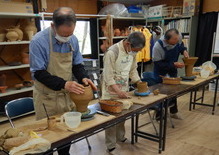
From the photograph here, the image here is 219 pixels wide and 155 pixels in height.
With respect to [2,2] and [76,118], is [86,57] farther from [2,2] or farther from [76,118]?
[76,118]

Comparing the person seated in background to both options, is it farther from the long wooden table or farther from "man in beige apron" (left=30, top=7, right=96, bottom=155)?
"man in beige apron" (left=30, top=7, right=96, bottom=155)

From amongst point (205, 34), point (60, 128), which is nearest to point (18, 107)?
point (60, 128)

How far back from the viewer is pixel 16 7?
333 centimetres

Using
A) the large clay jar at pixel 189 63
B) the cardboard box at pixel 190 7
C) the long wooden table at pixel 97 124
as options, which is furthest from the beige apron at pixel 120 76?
the cardboard box at pixel 190 7

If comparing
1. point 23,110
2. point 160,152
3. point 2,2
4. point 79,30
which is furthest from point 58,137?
point 79,30

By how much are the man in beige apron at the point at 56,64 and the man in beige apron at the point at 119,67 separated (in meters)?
0.39

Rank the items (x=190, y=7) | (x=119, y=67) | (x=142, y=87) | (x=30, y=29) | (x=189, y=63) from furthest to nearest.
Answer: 1. (x=190, y=7)
2. (x=30, y=29)
3. (x=189, y=63)
4. (x=119, y=67)
5. (x=142, y=87)

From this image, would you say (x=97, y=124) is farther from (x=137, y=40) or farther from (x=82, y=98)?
(x=137, y=40)

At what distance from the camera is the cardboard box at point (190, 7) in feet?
15.8

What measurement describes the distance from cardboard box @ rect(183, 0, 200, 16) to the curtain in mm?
262

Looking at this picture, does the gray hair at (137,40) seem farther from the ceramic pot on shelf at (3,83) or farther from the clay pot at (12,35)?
the ceramic pot on shelf at (3,83)

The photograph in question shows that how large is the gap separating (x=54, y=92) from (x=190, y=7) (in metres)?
4.38

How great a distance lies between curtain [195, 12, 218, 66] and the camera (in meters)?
4.86

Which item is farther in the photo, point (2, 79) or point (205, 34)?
point (205, 34)
